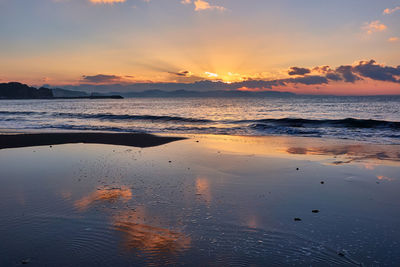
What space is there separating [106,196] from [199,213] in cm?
238

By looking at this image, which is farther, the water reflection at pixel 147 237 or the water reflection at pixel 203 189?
the water reflection at pixel 203 189

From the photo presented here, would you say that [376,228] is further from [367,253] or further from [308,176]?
[308,176]

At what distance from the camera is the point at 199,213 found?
5461mm

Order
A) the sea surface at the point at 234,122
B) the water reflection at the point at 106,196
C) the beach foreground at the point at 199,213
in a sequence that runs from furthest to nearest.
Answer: the sea surface at the point at 234,122 < the water reflection at the point at 106,196 < the beach foreground at the point at 199,213

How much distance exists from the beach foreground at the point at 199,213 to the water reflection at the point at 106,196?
2 cm

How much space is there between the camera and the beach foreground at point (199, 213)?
4.06 metres

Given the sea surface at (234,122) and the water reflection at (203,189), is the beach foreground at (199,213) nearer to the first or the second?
the water reflection at (203,189)

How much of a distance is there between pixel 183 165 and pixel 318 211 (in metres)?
5.14

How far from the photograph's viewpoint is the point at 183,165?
9.86 meters

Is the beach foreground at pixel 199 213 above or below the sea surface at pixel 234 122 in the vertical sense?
below

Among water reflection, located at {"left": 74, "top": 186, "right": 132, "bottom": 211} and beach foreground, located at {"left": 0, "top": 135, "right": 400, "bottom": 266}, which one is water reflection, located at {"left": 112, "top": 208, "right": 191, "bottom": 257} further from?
water reflection, located at {"left": 74, "top": 186, "right": 132, "bottom": 211}

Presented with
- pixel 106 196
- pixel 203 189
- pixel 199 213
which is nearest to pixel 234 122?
pixel 203 189

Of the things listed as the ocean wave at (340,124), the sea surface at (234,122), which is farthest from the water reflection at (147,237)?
the ocean wave at (340,124)

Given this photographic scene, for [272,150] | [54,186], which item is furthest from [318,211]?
[272,150]
